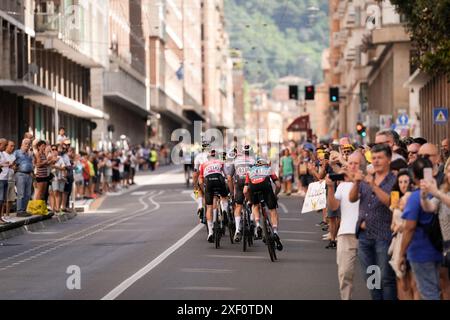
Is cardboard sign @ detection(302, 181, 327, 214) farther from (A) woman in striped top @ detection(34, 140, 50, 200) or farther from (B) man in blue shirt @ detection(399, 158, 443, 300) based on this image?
(A) woman in striped top @ detection(34, 140, 50, 200)

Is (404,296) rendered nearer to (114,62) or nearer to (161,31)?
(114,62)

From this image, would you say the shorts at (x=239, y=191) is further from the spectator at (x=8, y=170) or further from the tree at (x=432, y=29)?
the tree at (x=432, y=29)

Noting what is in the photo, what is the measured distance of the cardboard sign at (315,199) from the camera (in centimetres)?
1889

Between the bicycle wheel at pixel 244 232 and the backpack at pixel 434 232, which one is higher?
the backpack at pixel 434 232

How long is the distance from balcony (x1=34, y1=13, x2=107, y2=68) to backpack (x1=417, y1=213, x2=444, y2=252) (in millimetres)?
49427

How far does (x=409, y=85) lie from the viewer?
6325 cm

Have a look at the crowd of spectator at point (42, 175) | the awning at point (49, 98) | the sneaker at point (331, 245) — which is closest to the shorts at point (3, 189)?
the crowd of spectator at point (42, 175)

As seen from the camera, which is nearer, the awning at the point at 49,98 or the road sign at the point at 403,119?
the road sign at the point at 403,119

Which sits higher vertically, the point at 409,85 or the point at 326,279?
the point at 409,85

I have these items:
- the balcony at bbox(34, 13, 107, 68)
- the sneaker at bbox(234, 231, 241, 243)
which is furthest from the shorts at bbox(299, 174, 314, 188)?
the sneaker at bbox(234, 231, 241, 243)

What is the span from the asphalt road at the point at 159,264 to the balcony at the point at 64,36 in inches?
1073

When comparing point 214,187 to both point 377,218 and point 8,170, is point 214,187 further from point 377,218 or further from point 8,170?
point 377,218
